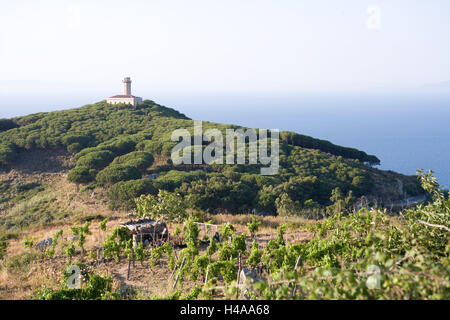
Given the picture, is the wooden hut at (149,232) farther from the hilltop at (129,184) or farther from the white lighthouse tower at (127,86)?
the white lighthouse tower at (127,86)

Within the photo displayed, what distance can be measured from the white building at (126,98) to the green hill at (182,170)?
5.48 m

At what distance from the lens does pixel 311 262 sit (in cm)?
711

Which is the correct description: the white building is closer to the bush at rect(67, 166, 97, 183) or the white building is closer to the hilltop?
the hilltop

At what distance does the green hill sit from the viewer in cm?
2258

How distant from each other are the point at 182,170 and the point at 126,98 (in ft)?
76.4

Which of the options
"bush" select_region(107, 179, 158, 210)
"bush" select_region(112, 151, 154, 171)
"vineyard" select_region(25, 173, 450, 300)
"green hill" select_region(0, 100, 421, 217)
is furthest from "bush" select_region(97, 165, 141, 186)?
"vineyard" select_region(25, 173, 450, 300)

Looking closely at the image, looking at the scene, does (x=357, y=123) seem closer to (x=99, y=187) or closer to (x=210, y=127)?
(x=210, y=127)

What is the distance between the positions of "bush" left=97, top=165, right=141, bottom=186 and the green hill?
0.07 meters

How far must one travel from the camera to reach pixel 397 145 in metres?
117

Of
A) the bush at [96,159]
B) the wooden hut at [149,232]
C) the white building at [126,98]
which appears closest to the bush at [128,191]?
the bush at [96,159]

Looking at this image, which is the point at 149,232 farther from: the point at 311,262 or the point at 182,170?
the point at 182,170

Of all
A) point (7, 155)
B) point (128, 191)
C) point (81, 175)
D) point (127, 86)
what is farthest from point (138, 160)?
point (127, 86)
